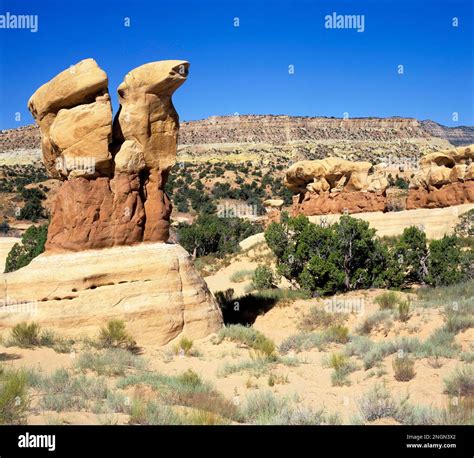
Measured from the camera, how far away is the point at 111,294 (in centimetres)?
1077

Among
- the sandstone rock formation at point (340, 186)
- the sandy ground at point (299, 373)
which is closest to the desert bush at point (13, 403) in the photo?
the sandy ground at point (299, 373)

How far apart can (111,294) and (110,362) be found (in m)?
2.17

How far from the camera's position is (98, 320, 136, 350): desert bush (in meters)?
10.1

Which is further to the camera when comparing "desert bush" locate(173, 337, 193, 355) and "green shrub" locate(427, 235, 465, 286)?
"green shrub" locate(427, 235, 465, 286)

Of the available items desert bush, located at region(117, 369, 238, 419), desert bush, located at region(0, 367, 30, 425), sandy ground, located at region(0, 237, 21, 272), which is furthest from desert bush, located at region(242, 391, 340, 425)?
sandy ground, located at region(0, 237, 21, 272)

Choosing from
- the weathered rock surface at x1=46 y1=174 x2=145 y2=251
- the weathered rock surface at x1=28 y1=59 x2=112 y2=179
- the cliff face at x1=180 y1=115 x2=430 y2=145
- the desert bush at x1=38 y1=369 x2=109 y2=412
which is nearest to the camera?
the desert bush at x1=38 y1=369 x2=109 y2=412

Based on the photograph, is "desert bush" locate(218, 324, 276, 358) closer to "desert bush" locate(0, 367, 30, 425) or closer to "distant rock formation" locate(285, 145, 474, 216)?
"desert bush" locate(0, 367, 30, 425)

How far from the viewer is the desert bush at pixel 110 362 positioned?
845 cm

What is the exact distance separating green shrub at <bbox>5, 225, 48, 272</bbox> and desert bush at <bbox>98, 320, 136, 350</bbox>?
1241 centimetres

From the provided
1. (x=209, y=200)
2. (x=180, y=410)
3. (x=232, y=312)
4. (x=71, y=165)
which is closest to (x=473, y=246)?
(x=232, y=312)

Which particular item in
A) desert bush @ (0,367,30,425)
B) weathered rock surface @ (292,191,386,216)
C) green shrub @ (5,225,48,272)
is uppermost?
weathered rock surface @ (292,191,386,216)

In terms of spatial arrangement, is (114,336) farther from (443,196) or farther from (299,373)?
(443,196)

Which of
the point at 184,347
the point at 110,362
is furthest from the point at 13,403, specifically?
the point at 184,347

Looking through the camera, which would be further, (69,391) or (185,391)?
(185,391)
